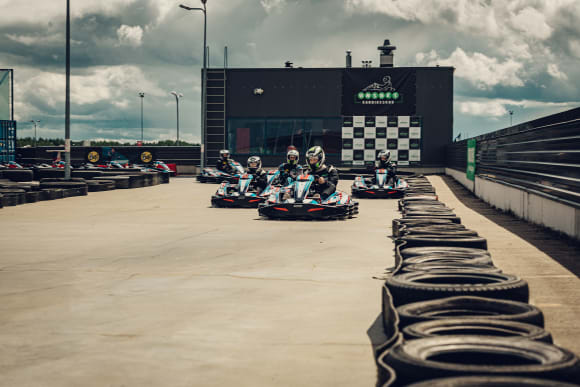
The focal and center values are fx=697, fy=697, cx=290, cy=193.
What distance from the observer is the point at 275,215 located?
1047 cm

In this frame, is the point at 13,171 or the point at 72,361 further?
the point at 13,171

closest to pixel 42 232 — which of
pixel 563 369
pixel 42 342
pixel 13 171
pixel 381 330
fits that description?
pixel 42 342

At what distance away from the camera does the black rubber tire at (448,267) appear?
3.82 metres

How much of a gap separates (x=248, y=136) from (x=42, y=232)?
21.1 metres

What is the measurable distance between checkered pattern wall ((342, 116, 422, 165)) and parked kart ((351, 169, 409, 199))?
12079mm

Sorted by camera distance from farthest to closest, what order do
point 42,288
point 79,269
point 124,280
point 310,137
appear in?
1. point 310,137
2. point 79,269
3. point 124,280
4. point 42,288

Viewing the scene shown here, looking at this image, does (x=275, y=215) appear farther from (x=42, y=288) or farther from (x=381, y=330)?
(x=381, y=330)

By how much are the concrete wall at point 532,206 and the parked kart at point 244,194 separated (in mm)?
3952

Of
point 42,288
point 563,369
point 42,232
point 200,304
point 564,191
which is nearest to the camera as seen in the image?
point 563,369

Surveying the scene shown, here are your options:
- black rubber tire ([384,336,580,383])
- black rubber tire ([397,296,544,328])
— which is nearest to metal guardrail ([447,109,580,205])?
black rubber tire ([397,296,544,328])

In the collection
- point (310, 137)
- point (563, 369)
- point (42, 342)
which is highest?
point (310, 137)

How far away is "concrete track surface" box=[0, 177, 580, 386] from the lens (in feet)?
9.68

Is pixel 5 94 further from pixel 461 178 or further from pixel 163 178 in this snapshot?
pixel 461 178

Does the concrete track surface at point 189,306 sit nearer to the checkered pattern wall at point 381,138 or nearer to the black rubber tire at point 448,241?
the black rubber tire at point 448,241
